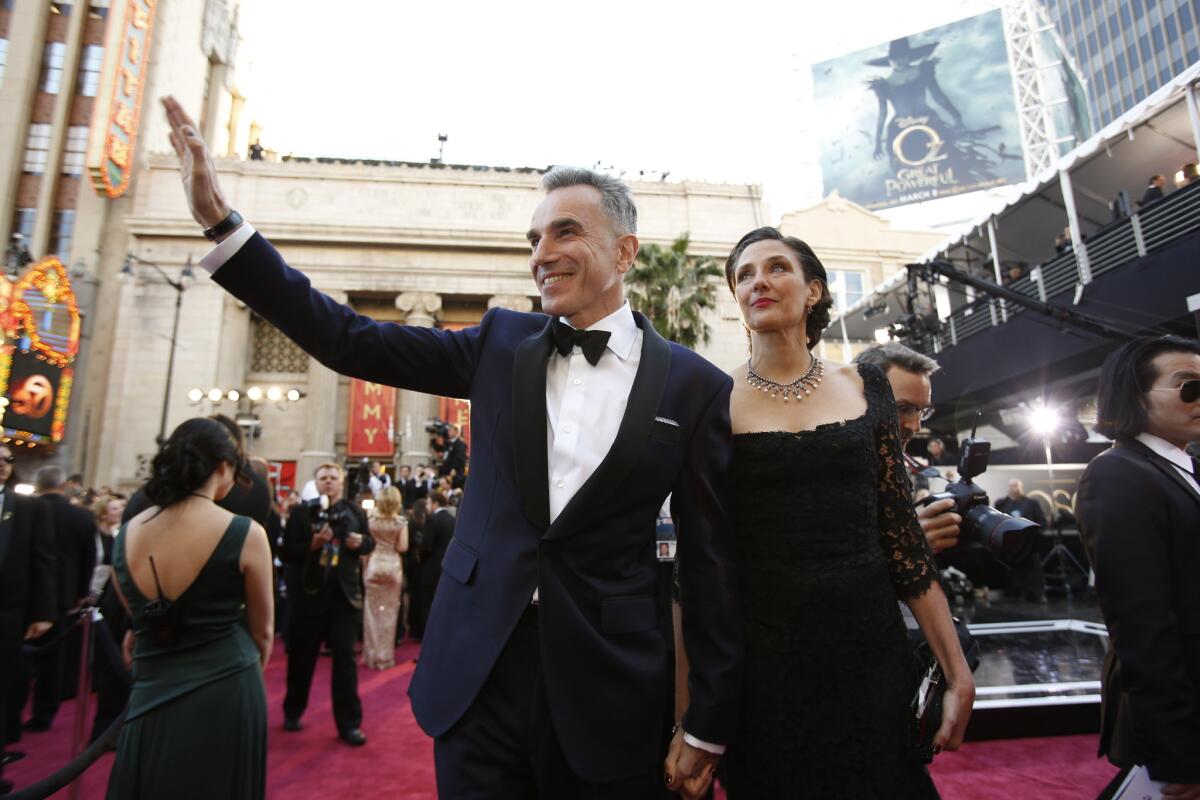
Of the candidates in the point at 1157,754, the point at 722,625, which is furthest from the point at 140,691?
the point at 1157,754

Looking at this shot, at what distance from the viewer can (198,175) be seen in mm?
1531

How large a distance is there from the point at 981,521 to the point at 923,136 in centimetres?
4385

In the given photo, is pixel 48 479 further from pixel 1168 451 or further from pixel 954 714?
pixel 1168 451

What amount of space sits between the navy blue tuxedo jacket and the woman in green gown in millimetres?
1589

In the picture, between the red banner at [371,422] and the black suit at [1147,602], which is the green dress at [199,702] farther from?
the red banner at [371,422]

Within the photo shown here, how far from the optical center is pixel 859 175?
129 feet

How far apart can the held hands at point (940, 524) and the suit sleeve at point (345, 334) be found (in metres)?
1.58

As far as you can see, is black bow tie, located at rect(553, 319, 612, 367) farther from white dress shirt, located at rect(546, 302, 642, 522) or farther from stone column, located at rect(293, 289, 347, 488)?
stone column, located at rect(293, 289, 347, 488)

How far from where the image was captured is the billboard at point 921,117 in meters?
36.0

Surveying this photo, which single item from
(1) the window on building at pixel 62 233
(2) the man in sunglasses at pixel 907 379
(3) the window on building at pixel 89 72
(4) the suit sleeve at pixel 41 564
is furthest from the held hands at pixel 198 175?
(3) the window on building at pixel 89 72

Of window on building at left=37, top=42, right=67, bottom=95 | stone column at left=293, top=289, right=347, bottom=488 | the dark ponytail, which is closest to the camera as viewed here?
the dark ponytail

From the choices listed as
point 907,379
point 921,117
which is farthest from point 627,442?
point 921,117

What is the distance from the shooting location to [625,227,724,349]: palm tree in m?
20.7

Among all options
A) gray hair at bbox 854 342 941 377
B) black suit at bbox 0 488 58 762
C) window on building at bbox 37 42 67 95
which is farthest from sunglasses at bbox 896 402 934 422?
window on building at bbox 37 42 67 95
